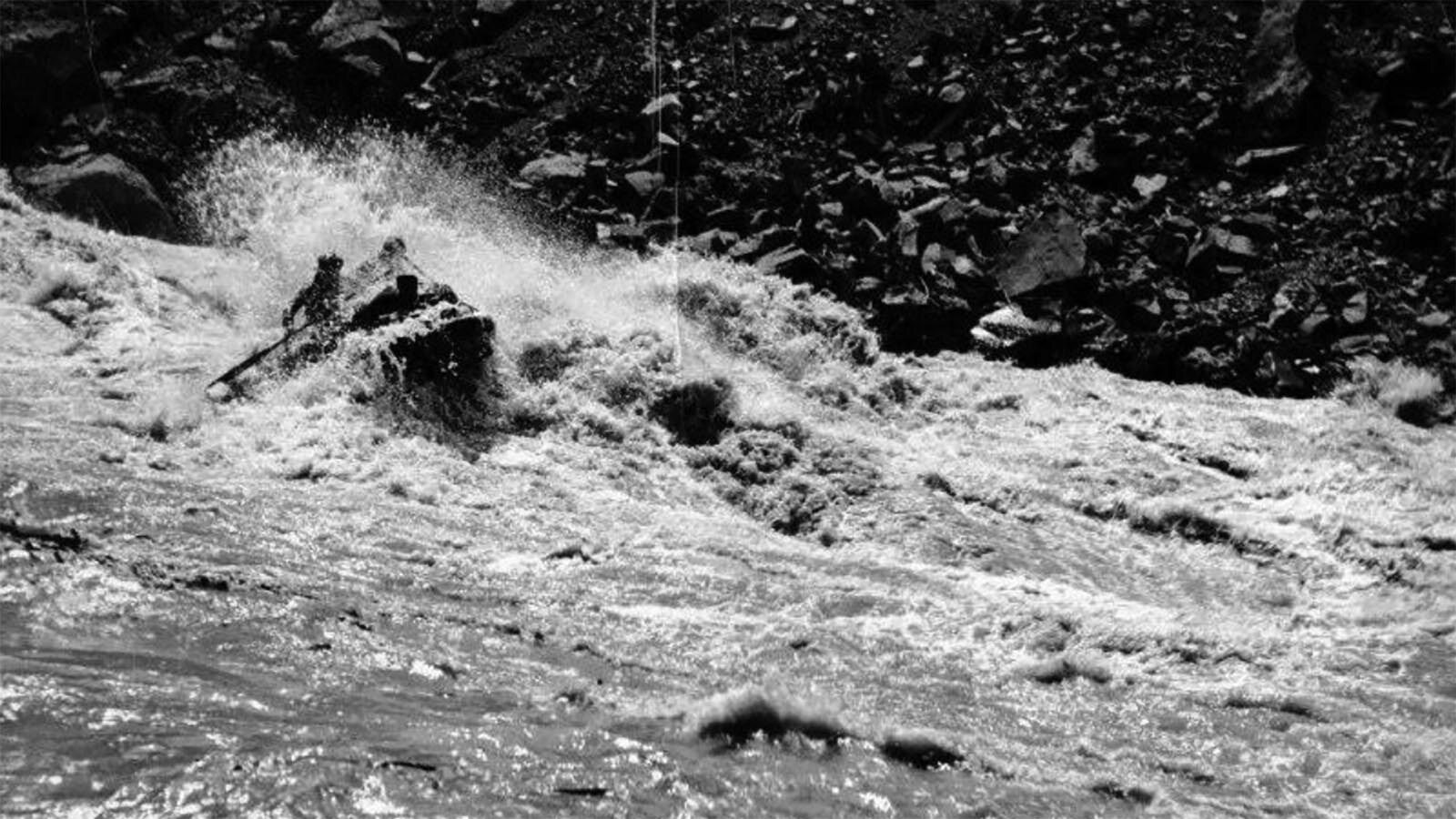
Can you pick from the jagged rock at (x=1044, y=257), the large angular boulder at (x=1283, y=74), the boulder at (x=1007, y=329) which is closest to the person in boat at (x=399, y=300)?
the boulder at (x=1007, y=329)

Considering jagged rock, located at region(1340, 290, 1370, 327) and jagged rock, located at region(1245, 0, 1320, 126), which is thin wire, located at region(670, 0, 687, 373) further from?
jagged rock, located at region(1245, 0, 1320, 126)

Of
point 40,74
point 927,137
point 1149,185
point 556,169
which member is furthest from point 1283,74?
point 40,74

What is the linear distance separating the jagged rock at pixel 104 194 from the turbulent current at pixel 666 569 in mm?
673

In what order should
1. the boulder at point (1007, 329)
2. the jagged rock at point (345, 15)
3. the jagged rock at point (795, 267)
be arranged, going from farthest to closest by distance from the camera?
1. the jagged rock at point (345, 15)
2. the jagged rock at point (795, 267)
3. the boulder at point (1007, 329)

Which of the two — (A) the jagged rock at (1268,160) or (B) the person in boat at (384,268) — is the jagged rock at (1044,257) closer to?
(A) the jagged rock at (1268,160)

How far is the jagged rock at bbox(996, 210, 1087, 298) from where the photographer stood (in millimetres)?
15836

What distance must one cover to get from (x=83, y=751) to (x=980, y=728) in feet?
14.8

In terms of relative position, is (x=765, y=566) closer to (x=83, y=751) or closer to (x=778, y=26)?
(x=83, y=751)

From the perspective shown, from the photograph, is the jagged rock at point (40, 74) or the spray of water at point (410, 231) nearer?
the spray of water at point (410, 231)

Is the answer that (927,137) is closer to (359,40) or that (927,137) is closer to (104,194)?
(359,40)

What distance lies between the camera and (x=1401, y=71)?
1812cm

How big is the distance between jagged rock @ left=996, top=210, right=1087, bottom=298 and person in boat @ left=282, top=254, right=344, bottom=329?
7706 mm

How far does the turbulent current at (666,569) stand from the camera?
5902 mm

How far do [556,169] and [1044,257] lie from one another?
6.56m
